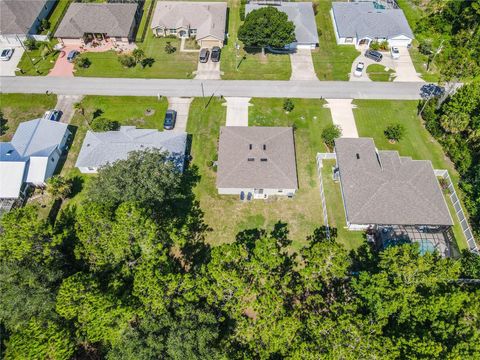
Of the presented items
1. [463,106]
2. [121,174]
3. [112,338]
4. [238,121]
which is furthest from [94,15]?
[463,106]

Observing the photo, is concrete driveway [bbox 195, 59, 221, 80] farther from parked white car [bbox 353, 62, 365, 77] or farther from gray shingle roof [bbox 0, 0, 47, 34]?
gray shingle roof [bbox 0, 0, 47, 34]

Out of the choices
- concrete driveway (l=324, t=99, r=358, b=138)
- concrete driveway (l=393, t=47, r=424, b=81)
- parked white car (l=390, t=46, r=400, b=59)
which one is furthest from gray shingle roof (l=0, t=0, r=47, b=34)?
concrete driveway (l=393, t=47, r=424, b=81)

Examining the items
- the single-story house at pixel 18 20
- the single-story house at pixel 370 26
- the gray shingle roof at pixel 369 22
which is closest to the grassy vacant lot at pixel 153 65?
the single-story house at pixel 18 20

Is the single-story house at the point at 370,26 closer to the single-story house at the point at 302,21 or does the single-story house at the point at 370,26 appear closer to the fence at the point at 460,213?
the single-story house at the point at 302,21

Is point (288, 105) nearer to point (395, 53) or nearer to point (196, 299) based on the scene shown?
point (395, 53)

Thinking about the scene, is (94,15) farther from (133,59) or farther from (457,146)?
(457,146)
